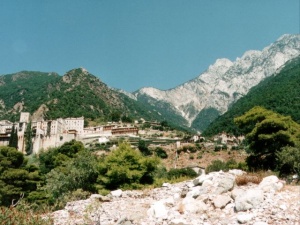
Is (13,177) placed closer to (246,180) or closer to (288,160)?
(288,160)

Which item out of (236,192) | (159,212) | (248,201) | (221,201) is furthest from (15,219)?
(236,192)

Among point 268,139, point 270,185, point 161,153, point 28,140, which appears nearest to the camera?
point 270,185

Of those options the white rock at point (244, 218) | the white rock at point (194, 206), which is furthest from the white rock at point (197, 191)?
the white rock at point (244, 218)

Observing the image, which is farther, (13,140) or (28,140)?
(28,140)

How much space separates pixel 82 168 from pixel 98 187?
4.07m

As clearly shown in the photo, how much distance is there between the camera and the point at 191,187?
1384 cm

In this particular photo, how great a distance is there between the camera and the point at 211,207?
11.3 metres

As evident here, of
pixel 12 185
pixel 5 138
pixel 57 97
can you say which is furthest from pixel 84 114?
pixel 12 185

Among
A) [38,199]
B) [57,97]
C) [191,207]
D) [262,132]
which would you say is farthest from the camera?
[57,97]

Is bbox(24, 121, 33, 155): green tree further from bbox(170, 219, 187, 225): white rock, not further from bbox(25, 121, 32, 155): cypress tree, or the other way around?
bbox(170, 219, 187, 225): white rock

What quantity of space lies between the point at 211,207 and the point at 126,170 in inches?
481

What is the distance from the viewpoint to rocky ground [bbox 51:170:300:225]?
9938 mm

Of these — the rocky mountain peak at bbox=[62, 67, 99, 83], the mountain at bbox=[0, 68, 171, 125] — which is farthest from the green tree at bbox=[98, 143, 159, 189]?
the rocky mountain peak at bbox=[62, 67, 99, 83]

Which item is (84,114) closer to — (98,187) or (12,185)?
(12,185)
